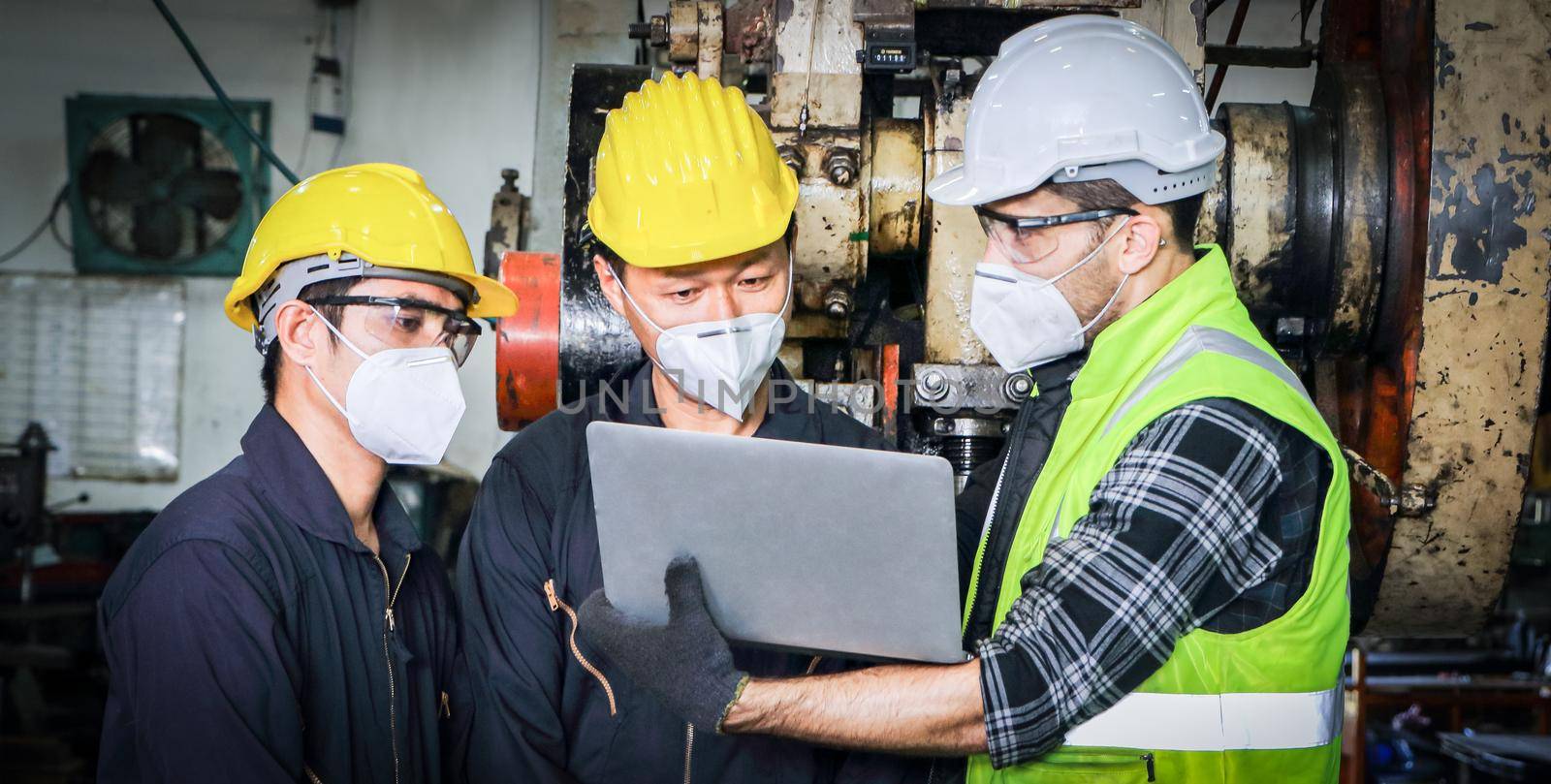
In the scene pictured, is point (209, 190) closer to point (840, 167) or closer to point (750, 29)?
point (750, 29)

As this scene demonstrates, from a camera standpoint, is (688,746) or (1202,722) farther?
(688,746)

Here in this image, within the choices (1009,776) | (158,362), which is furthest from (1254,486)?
(158,362)

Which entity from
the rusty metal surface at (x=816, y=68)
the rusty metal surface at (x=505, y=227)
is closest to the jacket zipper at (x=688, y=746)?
the rusty metal surface at (x=816, y=68)

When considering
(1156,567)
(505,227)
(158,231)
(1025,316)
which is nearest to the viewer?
(1156,567)

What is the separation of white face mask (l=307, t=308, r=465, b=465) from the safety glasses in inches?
32.2

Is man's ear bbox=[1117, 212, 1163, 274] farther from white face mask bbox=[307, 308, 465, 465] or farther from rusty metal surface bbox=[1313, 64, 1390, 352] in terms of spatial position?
white face mask bbox=[307, 308, 465, 465]

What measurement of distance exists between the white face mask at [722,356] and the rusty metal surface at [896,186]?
459 millimetres

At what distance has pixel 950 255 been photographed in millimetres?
2203

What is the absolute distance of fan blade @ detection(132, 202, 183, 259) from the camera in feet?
21.2

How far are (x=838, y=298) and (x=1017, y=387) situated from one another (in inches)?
14.8

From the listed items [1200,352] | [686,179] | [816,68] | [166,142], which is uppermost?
[166,142]

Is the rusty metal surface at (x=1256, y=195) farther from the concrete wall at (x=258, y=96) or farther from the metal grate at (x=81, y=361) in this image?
the metal grate at (x=81, y=361)

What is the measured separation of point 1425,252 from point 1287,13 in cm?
496

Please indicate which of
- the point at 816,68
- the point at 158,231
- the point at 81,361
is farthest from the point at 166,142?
the point at 816,68
